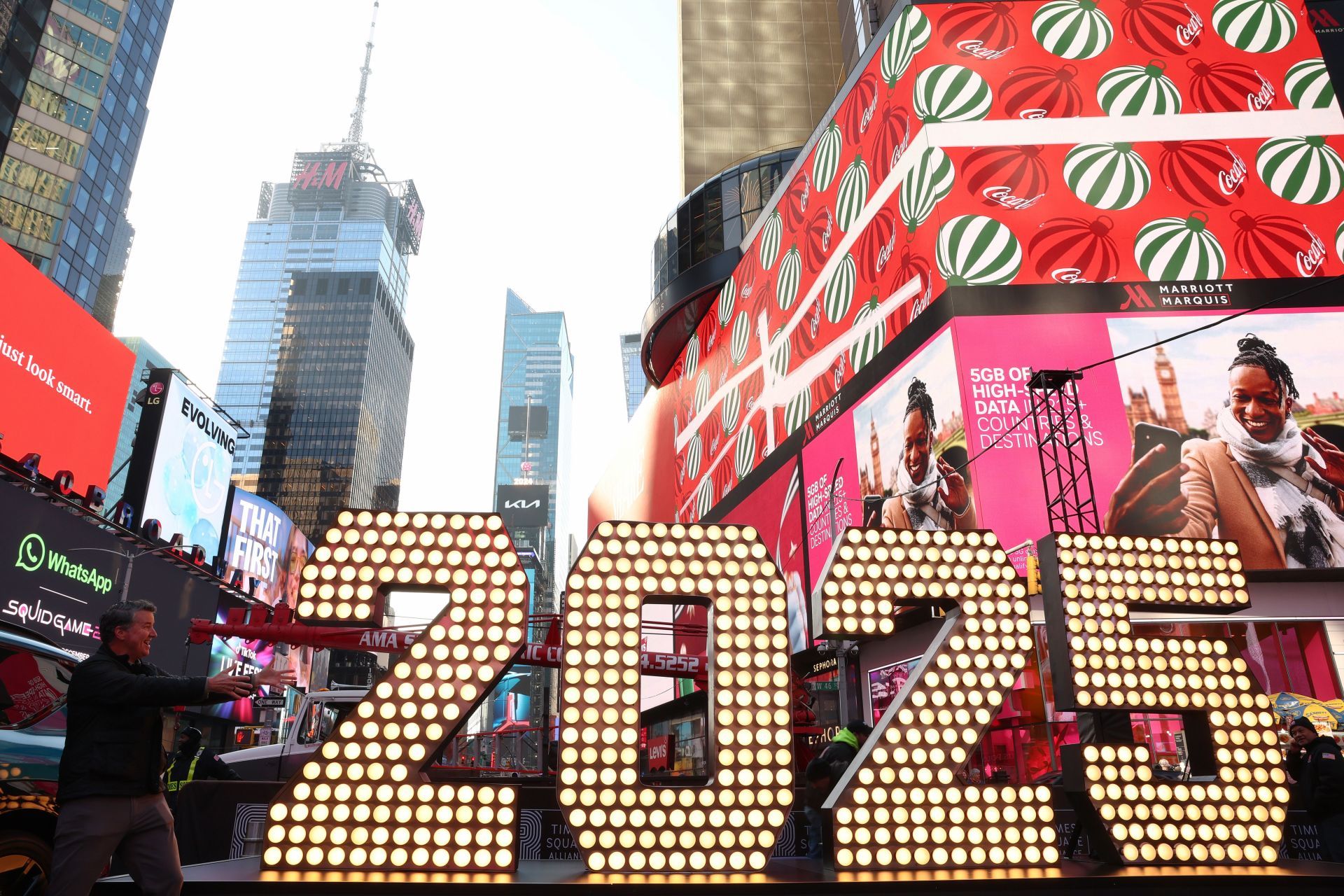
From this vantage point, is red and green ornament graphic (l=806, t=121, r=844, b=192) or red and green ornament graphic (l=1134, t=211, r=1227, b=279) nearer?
red and green ornament graphic (l=1134, t=211, r=1227, b=279)

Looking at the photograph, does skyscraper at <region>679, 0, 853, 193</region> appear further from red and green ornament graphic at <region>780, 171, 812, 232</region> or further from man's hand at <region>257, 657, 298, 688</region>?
man's hand at <region>257, 657, 298, 688</region>

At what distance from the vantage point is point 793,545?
26594mm

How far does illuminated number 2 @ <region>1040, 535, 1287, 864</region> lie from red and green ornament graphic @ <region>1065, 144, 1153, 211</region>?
14.9 meters

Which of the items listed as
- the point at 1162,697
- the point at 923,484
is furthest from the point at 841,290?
the point at 1162,697

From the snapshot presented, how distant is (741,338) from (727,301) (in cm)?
363

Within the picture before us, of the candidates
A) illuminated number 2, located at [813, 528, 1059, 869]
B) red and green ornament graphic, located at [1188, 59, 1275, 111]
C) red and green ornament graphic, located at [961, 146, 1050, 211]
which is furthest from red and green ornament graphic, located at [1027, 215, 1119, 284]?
illuminated number 2, located at [813, 528, 1059, 869]

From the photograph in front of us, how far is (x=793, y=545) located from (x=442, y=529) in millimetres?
20919

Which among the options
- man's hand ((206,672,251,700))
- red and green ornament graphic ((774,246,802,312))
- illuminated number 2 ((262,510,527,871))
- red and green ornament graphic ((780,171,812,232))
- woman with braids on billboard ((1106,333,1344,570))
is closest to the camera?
man's hand ((206,672,251,700))

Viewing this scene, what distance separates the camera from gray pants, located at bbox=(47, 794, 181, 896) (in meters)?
4.51

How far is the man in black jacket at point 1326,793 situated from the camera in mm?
8062

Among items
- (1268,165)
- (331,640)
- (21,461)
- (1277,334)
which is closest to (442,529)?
(331,640)

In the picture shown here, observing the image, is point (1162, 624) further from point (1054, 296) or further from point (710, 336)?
point (710, 336)

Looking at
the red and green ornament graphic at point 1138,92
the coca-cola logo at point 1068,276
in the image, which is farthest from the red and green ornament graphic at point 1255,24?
the coca-cola logo at point 1068,276

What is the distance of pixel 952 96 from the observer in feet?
69.4
